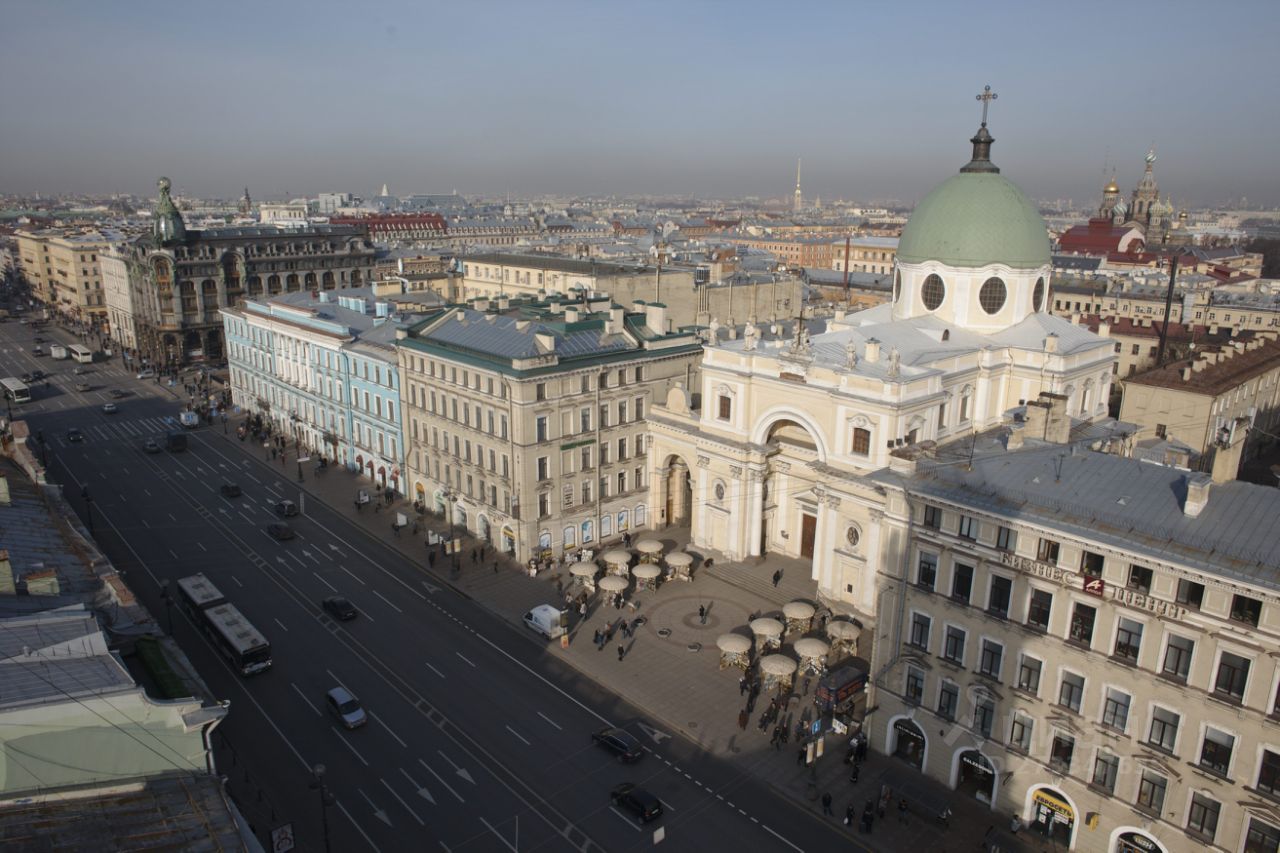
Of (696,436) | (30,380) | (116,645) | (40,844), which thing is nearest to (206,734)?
(40,844)

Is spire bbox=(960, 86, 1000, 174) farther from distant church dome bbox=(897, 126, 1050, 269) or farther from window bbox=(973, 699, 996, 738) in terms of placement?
window bbox=(973, 699, 996, 738)

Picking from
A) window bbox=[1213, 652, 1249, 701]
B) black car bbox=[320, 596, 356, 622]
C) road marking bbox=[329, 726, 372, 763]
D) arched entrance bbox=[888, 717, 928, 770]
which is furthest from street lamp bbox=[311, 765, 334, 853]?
window bbox=[1213, 652, 1249, 701]

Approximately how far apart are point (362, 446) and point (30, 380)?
7123 cm

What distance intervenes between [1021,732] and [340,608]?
127 ft

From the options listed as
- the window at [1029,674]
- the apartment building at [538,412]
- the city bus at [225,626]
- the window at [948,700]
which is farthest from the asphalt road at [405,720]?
the window at [1029,674]

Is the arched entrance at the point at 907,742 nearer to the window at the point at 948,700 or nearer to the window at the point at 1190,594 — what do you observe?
the window at the point at 948,700

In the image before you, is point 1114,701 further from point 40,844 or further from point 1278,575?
point 40,844

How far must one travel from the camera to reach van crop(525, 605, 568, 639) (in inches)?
2039

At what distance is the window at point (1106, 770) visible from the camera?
110 feet

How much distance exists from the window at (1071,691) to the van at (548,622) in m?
27.1

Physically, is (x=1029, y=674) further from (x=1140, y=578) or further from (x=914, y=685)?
(x=1140, y=578)

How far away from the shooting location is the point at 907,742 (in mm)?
41219

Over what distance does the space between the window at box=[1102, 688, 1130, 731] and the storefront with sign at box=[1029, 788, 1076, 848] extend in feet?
13.4

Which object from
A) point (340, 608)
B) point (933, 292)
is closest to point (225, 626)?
point (340, 608)
